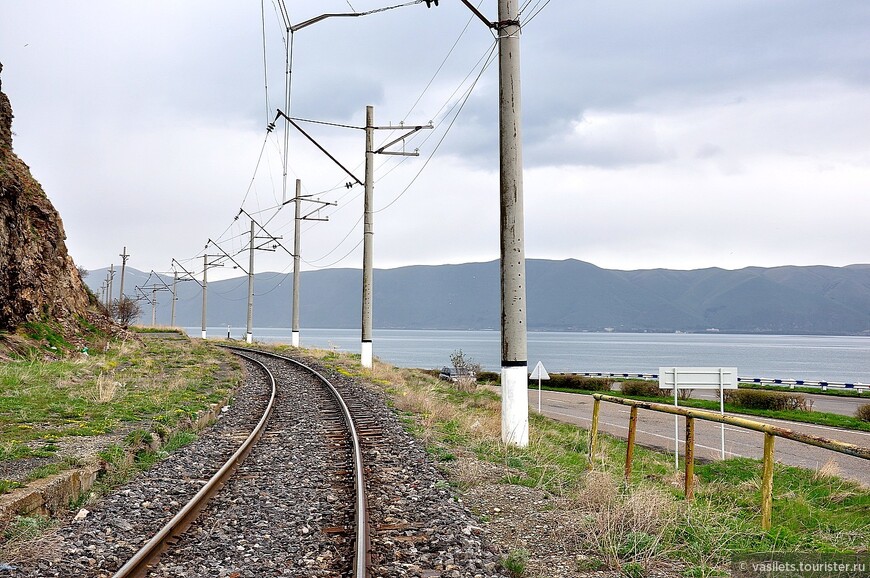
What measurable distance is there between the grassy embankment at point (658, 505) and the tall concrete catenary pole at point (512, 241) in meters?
0.73

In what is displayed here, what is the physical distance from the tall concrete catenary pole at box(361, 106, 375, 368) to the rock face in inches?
449

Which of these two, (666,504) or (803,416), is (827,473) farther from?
(803,416)

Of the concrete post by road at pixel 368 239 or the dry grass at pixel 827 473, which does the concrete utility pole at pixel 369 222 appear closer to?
the concrete post by road at pixel 368 239

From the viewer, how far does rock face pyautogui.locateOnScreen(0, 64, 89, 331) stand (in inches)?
934

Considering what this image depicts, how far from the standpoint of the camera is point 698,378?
14.6 metres

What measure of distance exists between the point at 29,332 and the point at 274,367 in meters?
8.97

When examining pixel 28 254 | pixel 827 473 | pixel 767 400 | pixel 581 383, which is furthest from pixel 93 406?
pixel 581 383

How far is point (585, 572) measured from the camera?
597 centimetres

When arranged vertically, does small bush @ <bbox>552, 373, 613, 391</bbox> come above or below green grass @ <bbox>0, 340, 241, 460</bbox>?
below

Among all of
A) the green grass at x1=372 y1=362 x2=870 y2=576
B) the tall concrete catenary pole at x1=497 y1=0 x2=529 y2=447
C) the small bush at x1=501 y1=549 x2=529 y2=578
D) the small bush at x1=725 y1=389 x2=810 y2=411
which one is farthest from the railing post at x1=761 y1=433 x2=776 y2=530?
the small bush at x1=725 y1=389 x2=810 y2=411

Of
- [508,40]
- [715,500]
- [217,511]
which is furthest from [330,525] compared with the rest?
[508,40]

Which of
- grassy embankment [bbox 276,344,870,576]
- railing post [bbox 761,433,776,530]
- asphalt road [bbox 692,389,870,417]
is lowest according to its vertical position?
asphalt road [bbox 692,389,870,417]

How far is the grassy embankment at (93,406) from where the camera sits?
9.38 m

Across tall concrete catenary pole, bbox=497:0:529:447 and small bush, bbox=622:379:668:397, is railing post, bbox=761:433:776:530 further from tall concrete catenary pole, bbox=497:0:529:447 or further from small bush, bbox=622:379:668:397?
small bush, bbox=622:379:668:397
